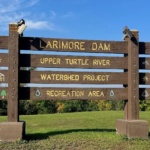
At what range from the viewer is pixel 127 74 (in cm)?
1002

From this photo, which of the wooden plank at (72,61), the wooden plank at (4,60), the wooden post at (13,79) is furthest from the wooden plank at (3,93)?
the wooden plank at (72,61)

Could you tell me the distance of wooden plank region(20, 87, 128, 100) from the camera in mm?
9438

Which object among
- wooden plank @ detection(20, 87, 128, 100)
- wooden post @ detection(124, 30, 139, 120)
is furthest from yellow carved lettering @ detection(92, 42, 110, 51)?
wooden plank @ detection(20, 87, 128, 100)

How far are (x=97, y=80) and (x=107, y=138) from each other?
1754mm

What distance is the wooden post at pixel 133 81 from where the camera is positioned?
9781 mm

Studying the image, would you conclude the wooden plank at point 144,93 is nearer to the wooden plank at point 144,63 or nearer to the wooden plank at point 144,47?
the wooden plank at point 144,63

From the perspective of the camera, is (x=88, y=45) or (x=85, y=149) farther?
(x=88, y=45)

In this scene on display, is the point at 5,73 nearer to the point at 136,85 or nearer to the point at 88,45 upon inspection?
the point at 88,45

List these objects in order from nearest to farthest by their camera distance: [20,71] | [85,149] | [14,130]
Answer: [85,149], [14,130], [20,71]

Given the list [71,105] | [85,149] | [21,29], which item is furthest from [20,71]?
[71,105]

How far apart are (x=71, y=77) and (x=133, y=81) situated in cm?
177

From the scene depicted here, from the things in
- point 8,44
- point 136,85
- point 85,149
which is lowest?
point 85,149

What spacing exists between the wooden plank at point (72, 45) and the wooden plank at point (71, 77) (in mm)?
668

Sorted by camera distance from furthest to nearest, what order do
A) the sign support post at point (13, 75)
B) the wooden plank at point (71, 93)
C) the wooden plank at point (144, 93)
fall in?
the wooden plank at point (144, 93) → the wooden plank at point (71, 93) → the sign support post at point (13, 75)
